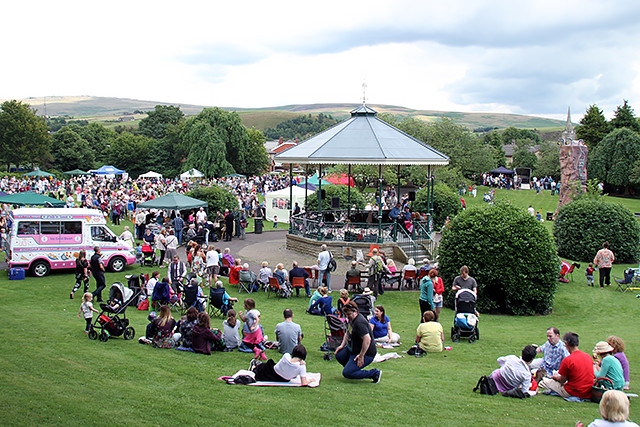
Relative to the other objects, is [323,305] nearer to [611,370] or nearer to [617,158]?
[611,370]

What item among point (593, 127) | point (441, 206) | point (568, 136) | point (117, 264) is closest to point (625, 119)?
point (593, 127)

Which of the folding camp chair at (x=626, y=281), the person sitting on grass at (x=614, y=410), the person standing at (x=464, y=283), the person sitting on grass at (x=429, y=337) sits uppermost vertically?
the person sitting on grass at (x=614, y=410)

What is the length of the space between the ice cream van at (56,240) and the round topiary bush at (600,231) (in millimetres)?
19201

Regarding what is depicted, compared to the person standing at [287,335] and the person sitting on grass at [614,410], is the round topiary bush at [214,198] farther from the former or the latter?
the person sitting on grass at [614,410]

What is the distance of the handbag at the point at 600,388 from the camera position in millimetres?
9469

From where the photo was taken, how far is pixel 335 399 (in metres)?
9.10

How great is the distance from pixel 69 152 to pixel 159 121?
93.3 feet

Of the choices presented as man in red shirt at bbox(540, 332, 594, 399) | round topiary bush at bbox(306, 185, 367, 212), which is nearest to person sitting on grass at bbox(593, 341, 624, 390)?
man in red shirt at bbox(540, 332, 594, 399)

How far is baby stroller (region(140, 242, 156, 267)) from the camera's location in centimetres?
2305


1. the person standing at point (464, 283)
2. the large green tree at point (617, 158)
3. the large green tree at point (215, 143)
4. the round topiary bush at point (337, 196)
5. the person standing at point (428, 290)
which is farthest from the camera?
the large green tree at point (215, 143)

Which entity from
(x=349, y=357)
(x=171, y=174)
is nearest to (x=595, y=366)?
(x=349, y=357)

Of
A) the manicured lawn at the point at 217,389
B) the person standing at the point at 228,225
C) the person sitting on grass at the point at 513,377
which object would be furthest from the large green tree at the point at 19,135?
the person sitting on grass at the point at 513,377

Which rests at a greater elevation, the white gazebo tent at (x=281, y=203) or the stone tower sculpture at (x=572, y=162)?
the stone tower sculpture at (x=572, y=162)

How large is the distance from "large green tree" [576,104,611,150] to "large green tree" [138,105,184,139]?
2771 inches
